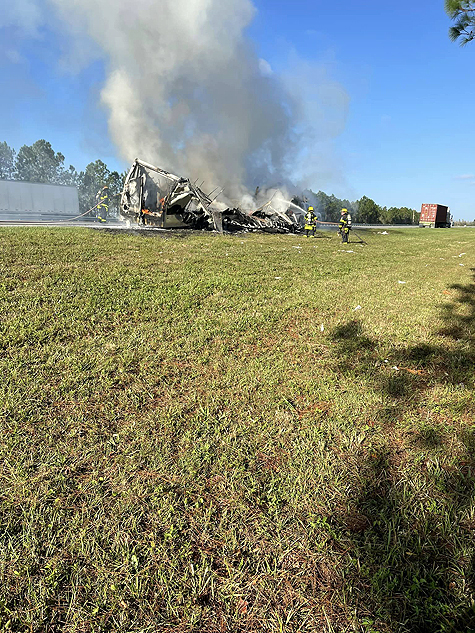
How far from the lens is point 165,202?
51.3ft

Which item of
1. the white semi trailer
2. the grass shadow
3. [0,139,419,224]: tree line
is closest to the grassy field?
the grass shadow

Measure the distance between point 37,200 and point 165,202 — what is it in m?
28.0

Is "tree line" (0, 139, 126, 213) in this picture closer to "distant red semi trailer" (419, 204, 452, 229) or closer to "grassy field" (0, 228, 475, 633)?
"distant red semi trailer" (419, 204, 452, 229)

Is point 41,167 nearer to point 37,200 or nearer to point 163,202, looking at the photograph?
point 37,200

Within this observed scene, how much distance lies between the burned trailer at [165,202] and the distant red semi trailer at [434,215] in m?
36.2

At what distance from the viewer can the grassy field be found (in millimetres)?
1391

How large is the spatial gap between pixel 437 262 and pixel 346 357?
28.3 feet

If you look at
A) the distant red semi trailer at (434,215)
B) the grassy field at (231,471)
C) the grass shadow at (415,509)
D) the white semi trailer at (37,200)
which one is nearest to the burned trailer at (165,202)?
the grassy field at (231,471)

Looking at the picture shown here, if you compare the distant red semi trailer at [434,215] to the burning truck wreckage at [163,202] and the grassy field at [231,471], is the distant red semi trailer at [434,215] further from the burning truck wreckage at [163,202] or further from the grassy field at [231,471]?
the grassy field at [231,471]

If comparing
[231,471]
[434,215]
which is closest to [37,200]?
[231,471]

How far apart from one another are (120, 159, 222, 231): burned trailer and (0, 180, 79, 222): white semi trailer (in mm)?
19944

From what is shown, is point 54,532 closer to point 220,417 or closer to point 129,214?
point 220,417

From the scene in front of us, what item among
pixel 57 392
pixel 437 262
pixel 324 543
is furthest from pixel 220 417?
pixel 437 262

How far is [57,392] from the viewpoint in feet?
8.68
